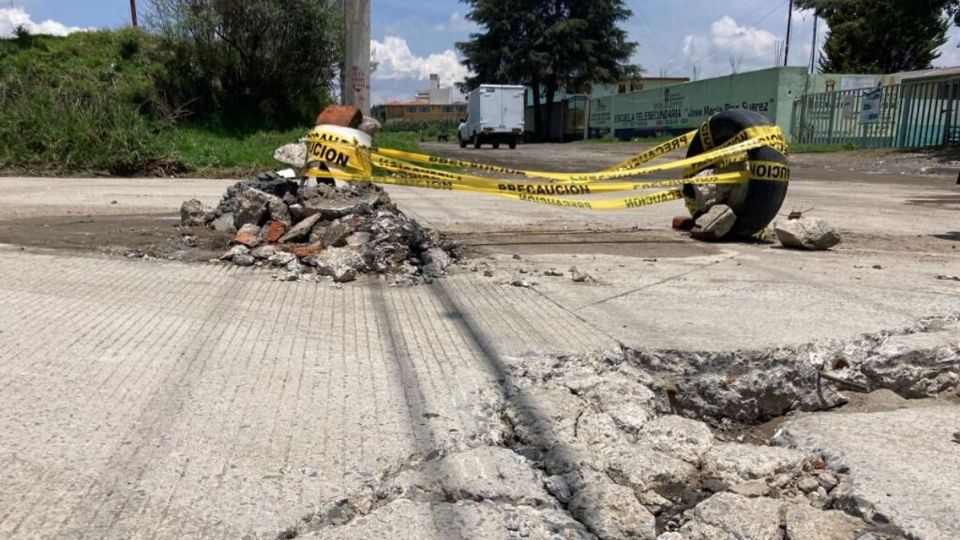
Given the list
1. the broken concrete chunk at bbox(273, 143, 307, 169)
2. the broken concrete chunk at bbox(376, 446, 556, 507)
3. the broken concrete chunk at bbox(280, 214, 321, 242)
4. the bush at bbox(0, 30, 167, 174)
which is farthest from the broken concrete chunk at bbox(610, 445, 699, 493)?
the bush at bbox(0, 30, 167, 174)

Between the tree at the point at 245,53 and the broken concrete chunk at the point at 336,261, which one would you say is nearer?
the broken concrete chunk at the point at 336,261

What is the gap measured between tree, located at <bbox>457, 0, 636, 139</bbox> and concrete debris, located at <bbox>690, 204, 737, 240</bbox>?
49.4 metres

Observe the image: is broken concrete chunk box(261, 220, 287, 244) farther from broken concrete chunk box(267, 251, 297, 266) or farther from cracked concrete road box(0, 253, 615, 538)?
cracked concrete road box(0, 253, 615, 538)

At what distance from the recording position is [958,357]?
380cm

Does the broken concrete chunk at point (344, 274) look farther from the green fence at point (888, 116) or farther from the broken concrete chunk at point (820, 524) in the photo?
Answer: the green fence at point (888, 116)

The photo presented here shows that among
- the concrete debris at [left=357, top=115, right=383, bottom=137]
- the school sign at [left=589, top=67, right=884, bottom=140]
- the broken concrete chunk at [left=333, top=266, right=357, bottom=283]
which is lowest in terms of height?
the broken concrete chunk at [left=333, top=266, right=357, bottom=283]

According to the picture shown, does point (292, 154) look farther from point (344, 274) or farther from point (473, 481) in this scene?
point (473, 481)

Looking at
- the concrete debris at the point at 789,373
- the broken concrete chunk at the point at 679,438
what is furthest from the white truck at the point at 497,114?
the broken concrete chunk at the point at 679,438

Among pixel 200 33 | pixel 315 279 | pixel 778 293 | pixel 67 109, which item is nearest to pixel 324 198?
pixel 315 279

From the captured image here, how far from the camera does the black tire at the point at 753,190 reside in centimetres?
727

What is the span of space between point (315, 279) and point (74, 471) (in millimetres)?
3105

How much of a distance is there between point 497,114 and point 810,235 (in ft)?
113

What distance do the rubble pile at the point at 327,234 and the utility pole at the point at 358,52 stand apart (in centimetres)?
357

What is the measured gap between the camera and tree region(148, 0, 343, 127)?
22.5 meters
